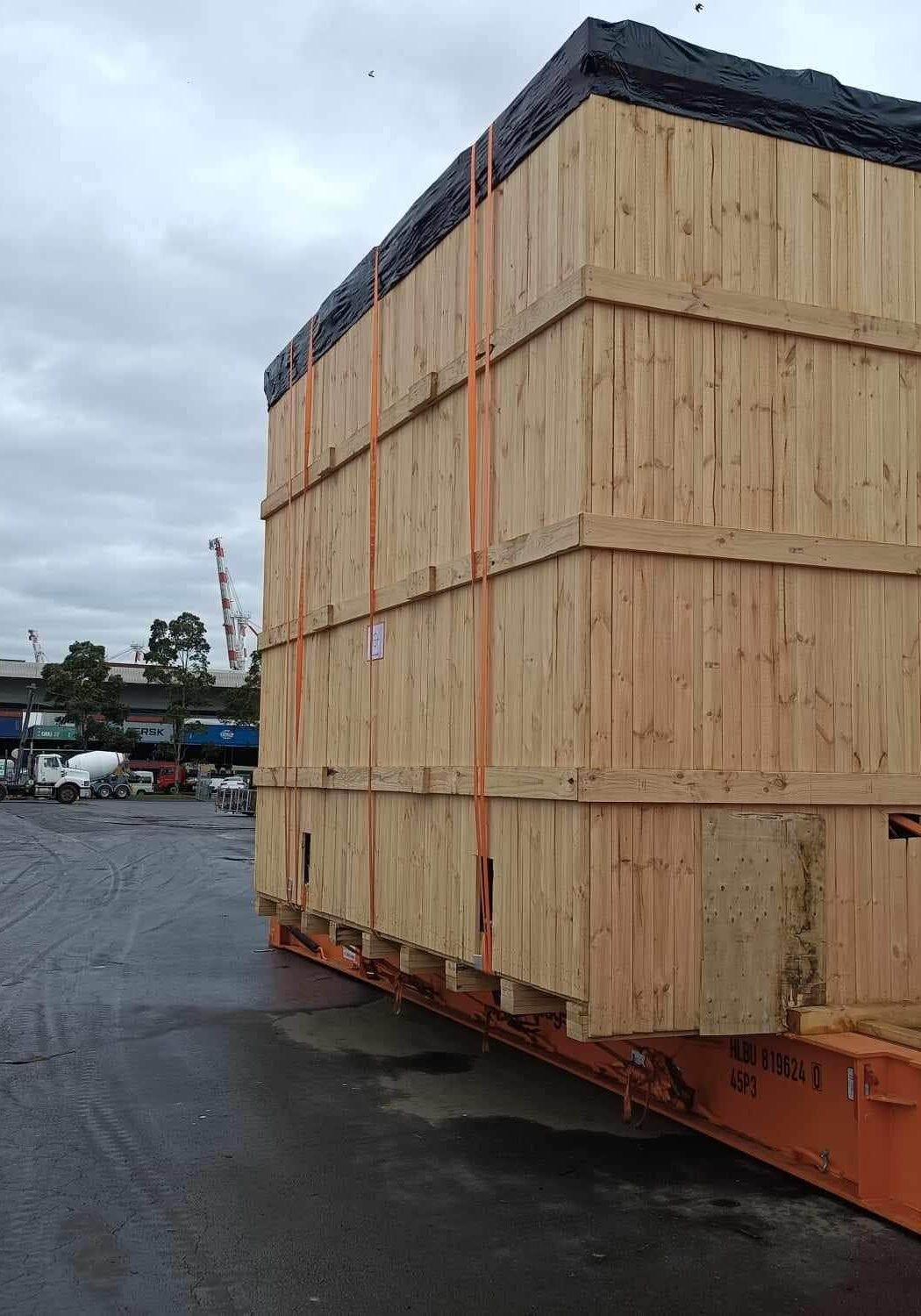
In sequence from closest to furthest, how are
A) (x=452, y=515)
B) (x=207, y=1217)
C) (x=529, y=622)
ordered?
1. (x=207, y=1217)
2. (x=529, y=622)
3. (x=452, y=515)

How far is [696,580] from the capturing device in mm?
5371

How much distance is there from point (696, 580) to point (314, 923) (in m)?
4.54

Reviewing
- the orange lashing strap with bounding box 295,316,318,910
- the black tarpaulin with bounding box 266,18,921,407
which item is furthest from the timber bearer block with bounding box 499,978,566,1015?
the black tarpaulin with bounding box 266,18,921,407

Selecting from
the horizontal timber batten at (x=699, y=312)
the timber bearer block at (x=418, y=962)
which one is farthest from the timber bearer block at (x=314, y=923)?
the horizontal timber batten at (x=699, y=312)

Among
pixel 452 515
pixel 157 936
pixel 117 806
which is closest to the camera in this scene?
pixel 452 515

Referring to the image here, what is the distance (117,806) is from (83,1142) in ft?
141

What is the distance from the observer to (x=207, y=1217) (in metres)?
4.88

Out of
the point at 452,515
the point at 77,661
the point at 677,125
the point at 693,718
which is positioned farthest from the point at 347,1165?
the point at 77,661

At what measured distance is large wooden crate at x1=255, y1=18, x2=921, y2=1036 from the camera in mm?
5176

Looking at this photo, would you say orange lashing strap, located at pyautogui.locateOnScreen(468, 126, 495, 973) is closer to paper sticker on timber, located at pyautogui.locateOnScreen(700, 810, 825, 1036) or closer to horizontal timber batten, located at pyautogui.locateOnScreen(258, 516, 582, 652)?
horizontal timber batten, located at pyautogui.locateOnScreen(258, 516, 582, 652)

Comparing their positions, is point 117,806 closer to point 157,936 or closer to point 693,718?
point 157,936

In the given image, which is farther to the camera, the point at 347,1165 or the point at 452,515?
the point at 452,515

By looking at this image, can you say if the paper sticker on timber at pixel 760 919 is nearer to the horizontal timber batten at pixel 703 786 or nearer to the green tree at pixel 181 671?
the horizontal timber batten at pixel 703 786

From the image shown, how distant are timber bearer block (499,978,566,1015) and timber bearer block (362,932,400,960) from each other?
5.71 feet
